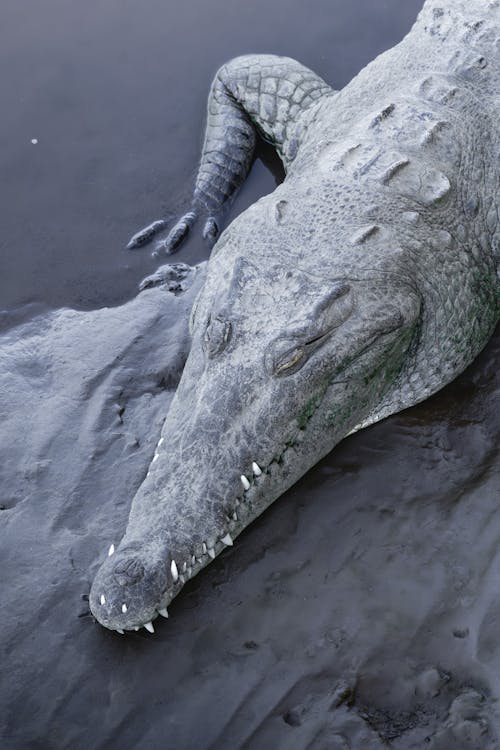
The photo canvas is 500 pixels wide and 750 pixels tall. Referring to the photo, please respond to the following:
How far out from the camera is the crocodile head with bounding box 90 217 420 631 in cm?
314

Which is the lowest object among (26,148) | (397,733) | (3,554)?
(397,733)

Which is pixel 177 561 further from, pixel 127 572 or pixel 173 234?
pixel 173 234

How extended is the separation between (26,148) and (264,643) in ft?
13.5

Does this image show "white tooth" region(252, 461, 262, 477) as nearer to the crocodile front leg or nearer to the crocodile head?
the crocodile head

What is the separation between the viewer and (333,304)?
11.7 ft

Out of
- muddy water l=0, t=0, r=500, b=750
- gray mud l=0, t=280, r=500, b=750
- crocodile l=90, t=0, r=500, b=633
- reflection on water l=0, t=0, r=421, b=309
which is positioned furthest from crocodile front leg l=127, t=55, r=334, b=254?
gray mud l=0, t=280, r=500, b=750

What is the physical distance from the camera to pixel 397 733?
293 cm

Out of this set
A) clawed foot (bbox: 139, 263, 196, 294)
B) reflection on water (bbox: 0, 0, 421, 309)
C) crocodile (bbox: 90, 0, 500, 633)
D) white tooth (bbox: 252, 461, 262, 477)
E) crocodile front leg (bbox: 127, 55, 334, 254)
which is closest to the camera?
crocodile (bbox: 90, 0, 500, 633)

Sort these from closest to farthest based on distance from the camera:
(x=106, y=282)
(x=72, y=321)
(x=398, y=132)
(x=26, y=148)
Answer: (x=398, y=132) < (x=72, y=321) < (x=106, y=282) < (x=26, y=148)

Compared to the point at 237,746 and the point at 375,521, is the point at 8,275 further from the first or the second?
the point at 237,746

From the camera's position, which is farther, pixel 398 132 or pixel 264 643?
pixel 398 132

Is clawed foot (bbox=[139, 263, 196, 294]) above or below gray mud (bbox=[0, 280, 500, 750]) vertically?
above

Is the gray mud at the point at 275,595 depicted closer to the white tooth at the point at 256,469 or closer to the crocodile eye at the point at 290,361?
the white tooth at the point at 256,469

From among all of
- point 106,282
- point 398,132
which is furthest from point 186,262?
point 398,132
